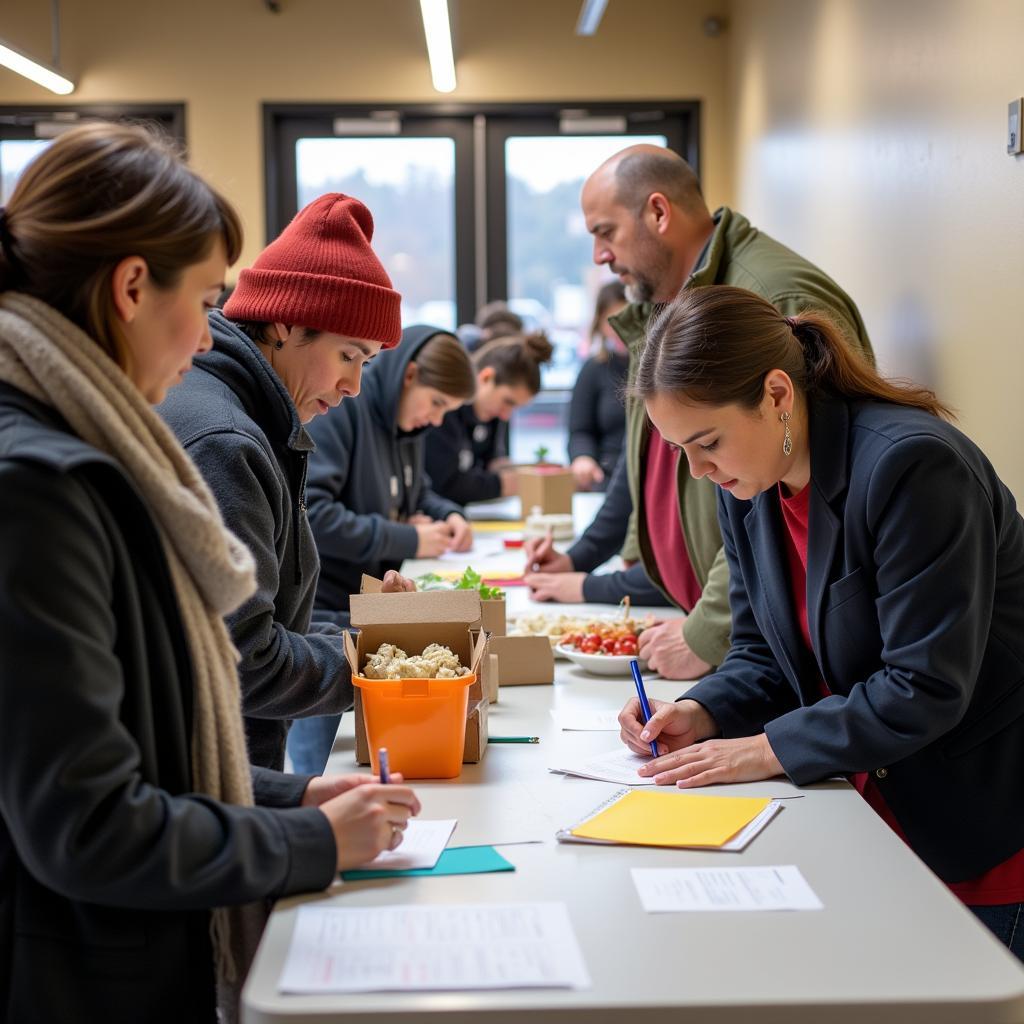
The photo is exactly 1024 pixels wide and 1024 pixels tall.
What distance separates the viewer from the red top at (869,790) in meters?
1.75

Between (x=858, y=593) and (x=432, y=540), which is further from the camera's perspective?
(x=432, y=540)

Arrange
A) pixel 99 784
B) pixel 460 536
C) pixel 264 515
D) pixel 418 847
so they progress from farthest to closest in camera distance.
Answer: pixel 460 536
pixel 264 515
pixel 418 847
pixel 99 784

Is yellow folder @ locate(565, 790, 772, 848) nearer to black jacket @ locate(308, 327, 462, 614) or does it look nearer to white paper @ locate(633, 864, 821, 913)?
white paper @ locate(633, 864, 821, 913)

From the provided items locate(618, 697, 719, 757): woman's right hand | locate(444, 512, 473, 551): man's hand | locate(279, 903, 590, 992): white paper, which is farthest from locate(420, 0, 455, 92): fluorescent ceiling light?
locate(279, 903, 590, 992): white paper

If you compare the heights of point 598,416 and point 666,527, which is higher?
point 598,416

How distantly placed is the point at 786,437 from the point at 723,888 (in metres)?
0.72

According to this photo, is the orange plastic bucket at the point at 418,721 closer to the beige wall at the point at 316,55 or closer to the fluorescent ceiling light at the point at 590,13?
the fluorescent ceiling light at the point at 590,13

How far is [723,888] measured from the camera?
52.3 inches

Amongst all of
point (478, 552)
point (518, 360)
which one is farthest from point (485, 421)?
point (478, 552)

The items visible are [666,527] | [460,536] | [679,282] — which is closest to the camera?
[666,527]

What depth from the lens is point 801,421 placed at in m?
1.80

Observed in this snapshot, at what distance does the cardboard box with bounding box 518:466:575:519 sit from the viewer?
A: 4.47m

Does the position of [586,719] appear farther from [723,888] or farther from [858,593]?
[723,888]

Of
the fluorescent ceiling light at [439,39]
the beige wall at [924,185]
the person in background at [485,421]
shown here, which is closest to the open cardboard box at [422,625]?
the beige wall at [924,185]
